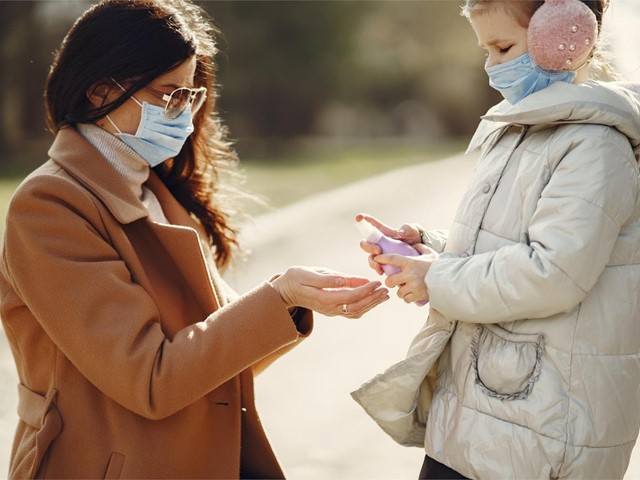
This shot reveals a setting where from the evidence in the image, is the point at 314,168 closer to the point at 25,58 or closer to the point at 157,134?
the point at 25,58

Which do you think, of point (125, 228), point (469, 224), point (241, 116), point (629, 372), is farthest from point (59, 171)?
point (241, 116)

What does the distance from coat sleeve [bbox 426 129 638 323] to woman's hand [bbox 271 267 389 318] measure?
1.40ft

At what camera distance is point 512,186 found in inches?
93.7

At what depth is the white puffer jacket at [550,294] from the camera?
87.2 inches

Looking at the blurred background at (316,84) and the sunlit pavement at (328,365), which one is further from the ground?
the sunlit pavement at (328,365)

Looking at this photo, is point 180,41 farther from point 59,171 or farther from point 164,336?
point 164,336

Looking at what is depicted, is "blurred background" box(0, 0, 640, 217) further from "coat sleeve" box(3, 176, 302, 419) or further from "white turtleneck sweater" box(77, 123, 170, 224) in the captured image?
"coat sleeve" box(3, 176, 302, 419)

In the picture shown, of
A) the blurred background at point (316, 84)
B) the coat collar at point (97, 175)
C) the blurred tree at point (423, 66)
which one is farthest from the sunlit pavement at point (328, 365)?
the blurred tree at point (423, 66)

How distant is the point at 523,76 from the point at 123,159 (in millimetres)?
1251

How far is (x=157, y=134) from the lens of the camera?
115 inches

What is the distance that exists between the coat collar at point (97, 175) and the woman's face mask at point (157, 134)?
0.49 feet

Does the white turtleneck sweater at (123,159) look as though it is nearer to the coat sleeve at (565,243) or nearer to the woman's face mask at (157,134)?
the woman's face mask at (157,134)

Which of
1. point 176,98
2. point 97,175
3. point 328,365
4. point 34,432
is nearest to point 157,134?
point 176,98

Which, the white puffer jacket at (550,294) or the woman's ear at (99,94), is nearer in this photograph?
the white puffer jacket at (550,294)
